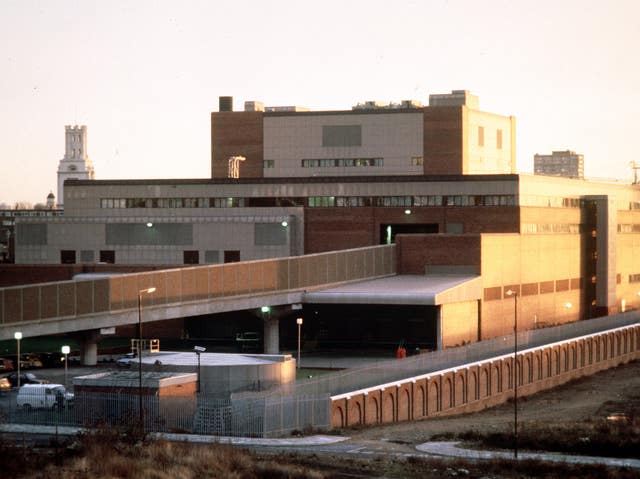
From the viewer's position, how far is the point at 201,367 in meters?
64.0

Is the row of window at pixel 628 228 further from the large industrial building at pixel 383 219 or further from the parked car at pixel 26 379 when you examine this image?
the parked car at pixel 26 379

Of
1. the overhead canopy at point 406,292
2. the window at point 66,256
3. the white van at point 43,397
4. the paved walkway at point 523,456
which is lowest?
the paved walkway at point 523,456

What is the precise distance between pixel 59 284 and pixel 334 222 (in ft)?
138

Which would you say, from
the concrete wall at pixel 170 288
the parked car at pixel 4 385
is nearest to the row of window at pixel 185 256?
the concrete wall at pixel 170 288

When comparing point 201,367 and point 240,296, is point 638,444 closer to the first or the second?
point 201,367

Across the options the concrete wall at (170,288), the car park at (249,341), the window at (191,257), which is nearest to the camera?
the concrete wall at (170,288)

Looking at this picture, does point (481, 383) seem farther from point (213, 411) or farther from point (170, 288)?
point (213, 411)

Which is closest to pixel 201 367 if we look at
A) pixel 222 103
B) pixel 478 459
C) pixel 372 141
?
pixel 478 459

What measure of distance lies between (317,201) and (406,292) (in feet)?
82.7

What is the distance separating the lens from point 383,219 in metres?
112

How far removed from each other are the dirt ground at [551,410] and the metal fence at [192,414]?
121 inches

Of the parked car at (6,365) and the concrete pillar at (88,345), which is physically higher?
the concrete pillar at (88,345)

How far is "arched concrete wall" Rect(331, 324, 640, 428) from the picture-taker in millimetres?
65062

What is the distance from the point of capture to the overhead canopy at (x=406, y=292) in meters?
89.6
